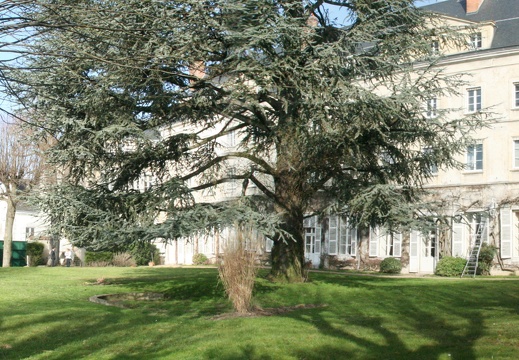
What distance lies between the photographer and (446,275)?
26188 millimetres

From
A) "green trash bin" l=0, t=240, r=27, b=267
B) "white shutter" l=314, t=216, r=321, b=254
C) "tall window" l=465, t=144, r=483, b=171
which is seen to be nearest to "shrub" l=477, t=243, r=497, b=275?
"tall window" l=465, t=144, r=483, b=171

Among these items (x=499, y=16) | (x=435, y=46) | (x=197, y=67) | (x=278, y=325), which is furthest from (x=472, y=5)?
(x=278, y=325)

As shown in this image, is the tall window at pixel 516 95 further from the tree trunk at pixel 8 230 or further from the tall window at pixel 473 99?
the tree trunk at pixel 8 230

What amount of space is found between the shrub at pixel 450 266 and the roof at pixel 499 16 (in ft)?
30.0

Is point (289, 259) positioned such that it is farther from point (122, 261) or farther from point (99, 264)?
point (99, 264)

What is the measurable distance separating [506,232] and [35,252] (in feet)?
87.3

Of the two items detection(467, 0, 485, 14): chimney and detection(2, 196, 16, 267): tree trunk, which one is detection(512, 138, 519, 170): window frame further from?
detection(2, 196, 16, 267): tree trunk

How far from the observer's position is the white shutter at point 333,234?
3212 centimetres

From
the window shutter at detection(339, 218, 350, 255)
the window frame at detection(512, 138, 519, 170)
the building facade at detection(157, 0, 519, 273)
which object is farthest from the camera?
the window shutter at detection(339, 218, 350, 255)

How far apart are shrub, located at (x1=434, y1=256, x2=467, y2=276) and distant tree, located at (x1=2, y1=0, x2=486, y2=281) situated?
377 inches

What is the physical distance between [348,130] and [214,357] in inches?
301

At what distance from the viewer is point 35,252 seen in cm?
3888

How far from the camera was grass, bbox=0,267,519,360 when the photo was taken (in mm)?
9047

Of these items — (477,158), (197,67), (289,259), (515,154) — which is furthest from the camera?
(477,158)
